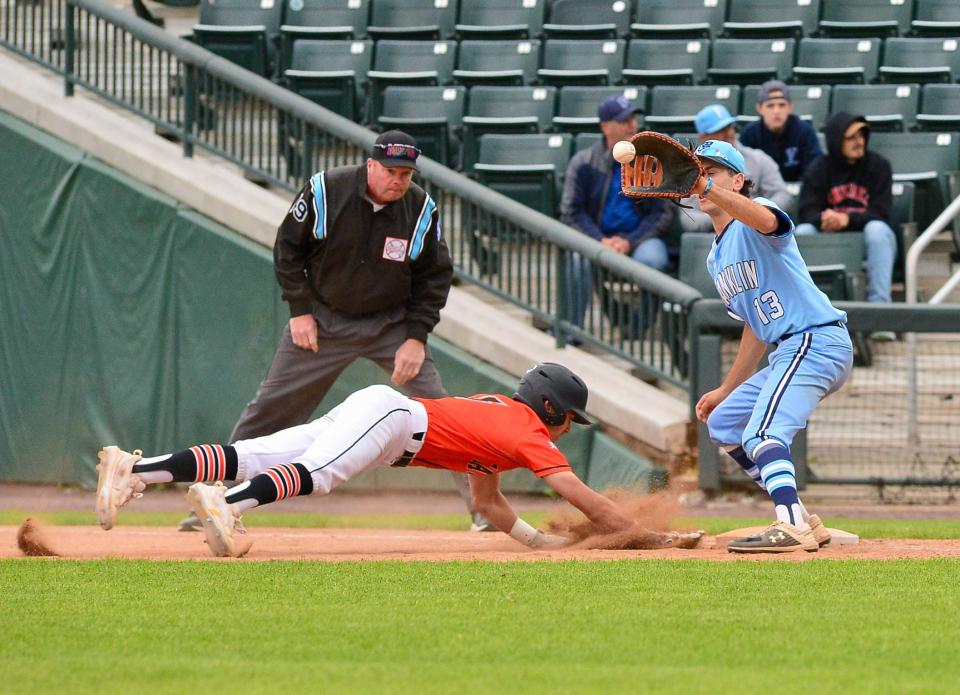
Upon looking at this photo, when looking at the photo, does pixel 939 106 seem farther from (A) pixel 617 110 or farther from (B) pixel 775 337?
(B) pixel 775 337

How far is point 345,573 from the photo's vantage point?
561cm

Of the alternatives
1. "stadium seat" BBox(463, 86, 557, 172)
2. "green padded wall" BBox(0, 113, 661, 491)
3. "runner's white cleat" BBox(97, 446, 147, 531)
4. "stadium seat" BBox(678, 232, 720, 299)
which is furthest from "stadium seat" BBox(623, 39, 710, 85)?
"runner's white cleat" BBox(97, 446, 147, 531)

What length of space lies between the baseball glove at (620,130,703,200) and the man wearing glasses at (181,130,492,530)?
69.1 inches

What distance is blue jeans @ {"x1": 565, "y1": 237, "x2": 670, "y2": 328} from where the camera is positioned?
10102 mm

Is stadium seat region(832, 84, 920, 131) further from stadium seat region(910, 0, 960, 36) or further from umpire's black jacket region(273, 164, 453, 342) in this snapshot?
umpire's black jacket region(273, 164, 453, 342)

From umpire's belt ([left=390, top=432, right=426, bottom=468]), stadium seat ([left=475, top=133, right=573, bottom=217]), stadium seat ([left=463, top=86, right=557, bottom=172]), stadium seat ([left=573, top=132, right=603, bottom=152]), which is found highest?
stadium seat ([left=463, top=86, right=557, bottom=172])

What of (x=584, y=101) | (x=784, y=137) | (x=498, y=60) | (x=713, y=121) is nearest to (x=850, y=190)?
(x=784, y=137)

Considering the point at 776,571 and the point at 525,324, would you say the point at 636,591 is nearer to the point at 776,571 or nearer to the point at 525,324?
the point at 776,571

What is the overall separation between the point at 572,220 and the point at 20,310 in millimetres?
4303

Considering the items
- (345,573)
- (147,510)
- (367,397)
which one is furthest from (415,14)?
(345,573)

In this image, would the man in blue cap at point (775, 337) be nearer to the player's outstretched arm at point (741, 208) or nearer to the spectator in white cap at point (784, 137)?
the player's outstretched arm at point (741, 208)

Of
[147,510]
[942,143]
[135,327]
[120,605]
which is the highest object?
[942,143]

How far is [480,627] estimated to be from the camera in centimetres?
443

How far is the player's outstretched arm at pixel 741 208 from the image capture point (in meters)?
5.88
